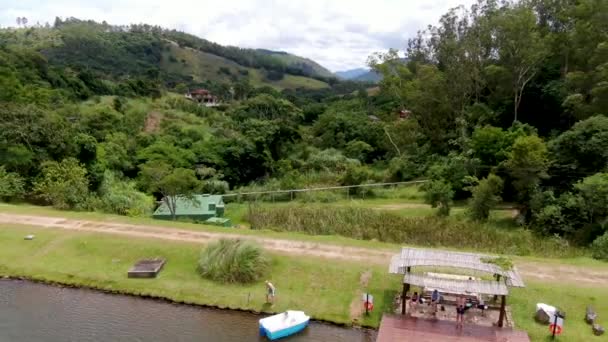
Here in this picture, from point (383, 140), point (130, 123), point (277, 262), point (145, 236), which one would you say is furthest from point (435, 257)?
point (130, 123)

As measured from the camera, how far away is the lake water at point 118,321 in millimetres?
14711

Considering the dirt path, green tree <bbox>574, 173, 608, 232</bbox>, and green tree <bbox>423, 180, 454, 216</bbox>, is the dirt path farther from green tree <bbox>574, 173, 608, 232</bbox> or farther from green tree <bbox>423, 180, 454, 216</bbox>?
green tree <bbox>423, 180, 454, 216</bbox>

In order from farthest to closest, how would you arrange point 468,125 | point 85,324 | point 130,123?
1. point 130,123
2. point 468,125
3. point 85,324

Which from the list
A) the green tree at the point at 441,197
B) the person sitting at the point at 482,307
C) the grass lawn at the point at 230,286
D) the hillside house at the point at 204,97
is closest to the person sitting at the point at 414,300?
the grass lawn at the point at 230,286

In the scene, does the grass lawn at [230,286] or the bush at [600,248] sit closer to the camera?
the grass lawn at [230,286]

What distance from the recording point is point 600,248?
20141 mm

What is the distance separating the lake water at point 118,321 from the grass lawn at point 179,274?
0.54m

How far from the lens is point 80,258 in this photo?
65.9 ft

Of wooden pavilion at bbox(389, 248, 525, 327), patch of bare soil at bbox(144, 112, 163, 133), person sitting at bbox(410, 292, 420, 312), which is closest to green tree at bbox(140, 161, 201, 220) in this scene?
wooden pavilion at bbox(389, 248, 525, 327)

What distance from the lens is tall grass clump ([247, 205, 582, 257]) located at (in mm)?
21469

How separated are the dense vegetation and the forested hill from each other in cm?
4889

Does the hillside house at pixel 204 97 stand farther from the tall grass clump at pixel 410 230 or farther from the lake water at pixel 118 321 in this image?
the lake water at pixel 118 321

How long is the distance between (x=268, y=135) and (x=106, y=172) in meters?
14.6

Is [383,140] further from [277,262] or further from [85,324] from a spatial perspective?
[85,324]
